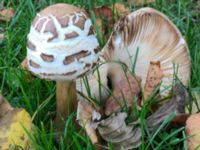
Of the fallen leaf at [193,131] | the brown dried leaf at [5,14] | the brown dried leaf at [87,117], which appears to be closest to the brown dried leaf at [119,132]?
the brown dried leaf at [87,117]

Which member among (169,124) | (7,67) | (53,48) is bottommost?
(169,124)

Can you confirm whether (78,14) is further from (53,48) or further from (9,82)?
(9,82)

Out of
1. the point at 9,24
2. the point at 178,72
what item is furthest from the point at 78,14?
the point at 9,24

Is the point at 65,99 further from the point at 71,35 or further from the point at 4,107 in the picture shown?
the point at 71,35

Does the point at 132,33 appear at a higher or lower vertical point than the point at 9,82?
higher

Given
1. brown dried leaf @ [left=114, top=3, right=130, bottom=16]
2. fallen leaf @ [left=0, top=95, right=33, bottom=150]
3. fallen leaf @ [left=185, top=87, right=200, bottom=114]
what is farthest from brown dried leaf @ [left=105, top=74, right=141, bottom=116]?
brown dried leaf @ [left=114, top=3, right=130, bottom=16]

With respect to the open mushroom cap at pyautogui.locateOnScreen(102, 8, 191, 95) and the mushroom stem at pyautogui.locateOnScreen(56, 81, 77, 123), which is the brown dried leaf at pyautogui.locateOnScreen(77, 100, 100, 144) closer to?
the mushroom stem at pyautogui.locateOnScreen(56, 81, 77, 123)
